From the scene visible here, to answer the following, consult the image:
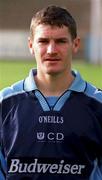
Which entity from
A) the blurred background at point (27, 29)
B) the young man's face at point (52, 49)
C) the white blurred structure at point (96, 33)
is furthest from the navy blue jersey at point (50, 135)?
the white blurred structure at point (96, 33)

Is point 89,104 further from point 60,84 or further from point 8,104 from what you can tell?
point 8,104

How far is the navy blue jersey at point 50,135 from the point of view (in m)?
2.78

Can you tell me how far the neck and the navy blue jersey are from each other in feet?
0.08

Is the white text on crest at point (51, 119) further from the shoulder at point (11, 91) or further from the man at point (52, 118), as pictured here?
the shoulder at point (11, 91)

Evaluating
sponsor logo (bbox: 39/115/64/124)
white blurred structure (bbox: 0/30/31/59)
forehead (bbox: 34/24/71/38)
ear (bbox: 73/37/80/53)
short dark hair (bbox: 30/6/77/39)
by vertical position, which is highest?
short dark hair (bbox: 30/6/77/39)

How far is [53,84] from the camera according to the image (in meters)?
2.88

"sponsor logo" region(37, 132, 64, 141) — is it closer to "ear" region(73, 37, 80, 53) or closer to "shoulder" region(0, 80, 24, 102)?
"shoulder" region(0, 80, 24, 102)

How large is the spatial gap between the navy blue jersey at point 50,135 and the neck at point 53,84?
2 centimetres

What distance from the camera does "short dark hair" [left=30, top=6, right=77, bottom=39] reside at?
2.85 meters

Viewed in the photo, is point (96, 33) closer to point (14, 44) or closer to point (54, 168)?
point (14, 44)

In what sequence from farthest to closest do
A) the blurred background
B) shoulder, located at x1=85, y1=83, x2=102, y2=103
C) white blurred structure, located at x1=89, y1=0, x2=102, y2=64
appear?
the blurred background → white blurred structure, located at x1=89, y1=0, x2=102, y2=64 → shoulder, located at x1=85, y1=83, x2=102, y2=103

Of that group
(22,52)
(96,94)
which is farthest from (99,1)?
(96,94)

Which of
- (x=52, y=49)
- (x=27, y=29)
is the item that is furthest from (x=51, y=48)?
(x=27, y=29)

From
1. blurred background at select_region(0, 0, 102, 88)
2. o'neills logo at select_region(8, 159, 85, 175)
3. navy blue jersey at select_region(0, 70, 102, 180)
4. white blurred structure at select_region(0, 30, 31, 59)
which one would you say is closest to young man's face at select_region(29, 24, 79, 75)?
navy blue jersey at select_region(0, 70, 102, 180)
